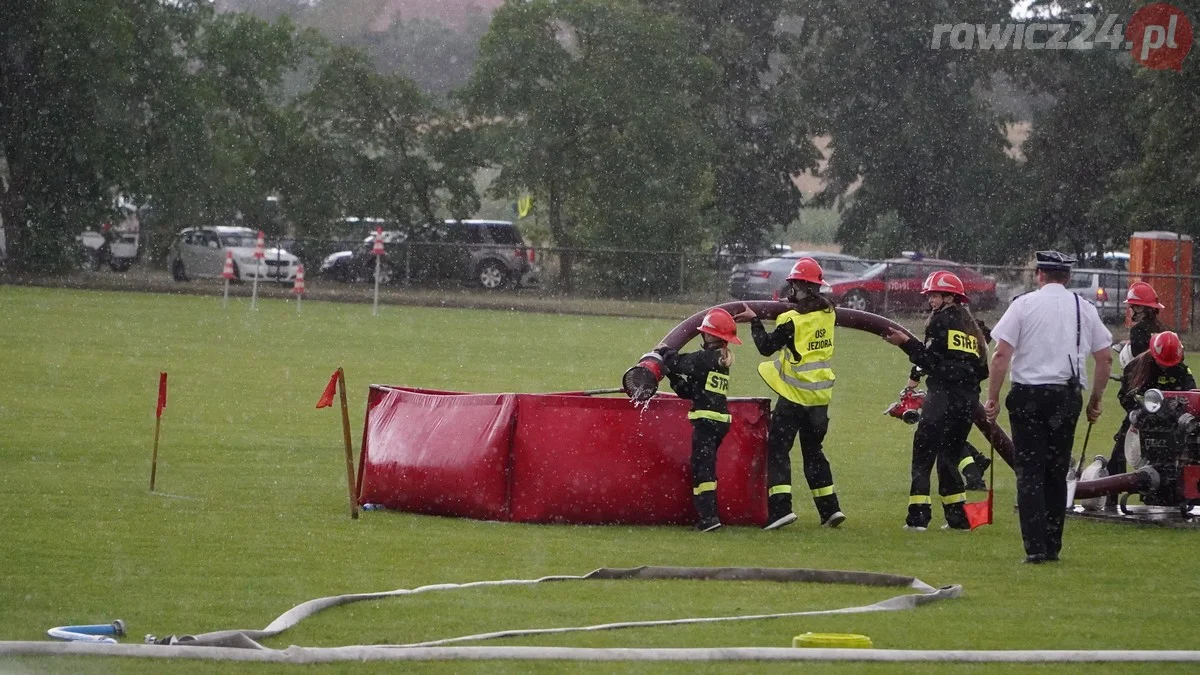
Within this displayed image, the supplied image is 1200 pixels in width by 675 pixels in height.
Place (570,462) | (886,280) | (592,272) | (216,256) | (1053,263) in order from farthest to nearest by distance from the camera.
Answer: (216,256) → (592,272) → (886,280) → (570,462) → (1053,263)

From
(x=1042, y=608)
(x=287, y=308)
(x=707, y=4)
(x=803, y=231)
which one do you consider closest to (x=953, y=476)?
(x=1042, y=608)

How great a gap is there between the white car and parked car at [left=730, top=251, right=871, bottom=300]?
13312 mm

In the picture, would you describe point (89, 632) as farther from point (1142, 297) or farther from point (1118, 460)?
point (1142, 297)

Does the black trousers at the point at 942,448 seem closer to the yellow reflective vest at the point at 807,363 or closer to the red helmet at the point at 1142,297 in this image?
the yellow reflective vest at the point at 807,363

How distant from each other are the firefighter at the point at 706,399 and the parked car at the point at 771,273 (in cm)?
3336

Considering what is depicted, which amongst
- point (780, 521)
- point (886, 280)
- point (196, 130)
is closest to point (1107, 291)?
point (886, 280)

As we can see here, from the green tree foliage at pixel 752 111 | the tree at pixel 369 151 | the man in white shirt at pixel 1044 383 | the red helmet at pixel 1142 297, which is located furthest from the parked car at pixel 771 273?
the man in white shirt at pixel 1044 383

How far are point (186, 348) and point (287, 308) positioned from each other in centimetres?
1323

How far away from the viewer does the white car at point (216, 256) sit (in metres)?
49.2

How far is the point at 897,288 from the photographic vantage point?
4425 centimetres

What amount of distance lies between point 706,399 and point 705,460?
44cm

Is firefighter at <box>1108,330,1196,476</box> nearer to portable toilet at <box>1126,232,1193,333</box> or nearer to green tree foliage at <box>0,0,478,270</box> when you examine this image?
portable toilet at <box>1126,232,1193,333</box>

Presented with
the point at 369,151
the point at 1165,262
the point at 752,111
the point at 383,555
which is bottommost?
the point at 383,555

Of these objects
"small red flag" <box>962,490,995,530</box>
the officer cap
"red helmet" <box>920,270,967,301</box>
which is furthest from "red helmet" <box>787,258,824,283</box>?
"small red flag" <box>962,490,995,530</box>
